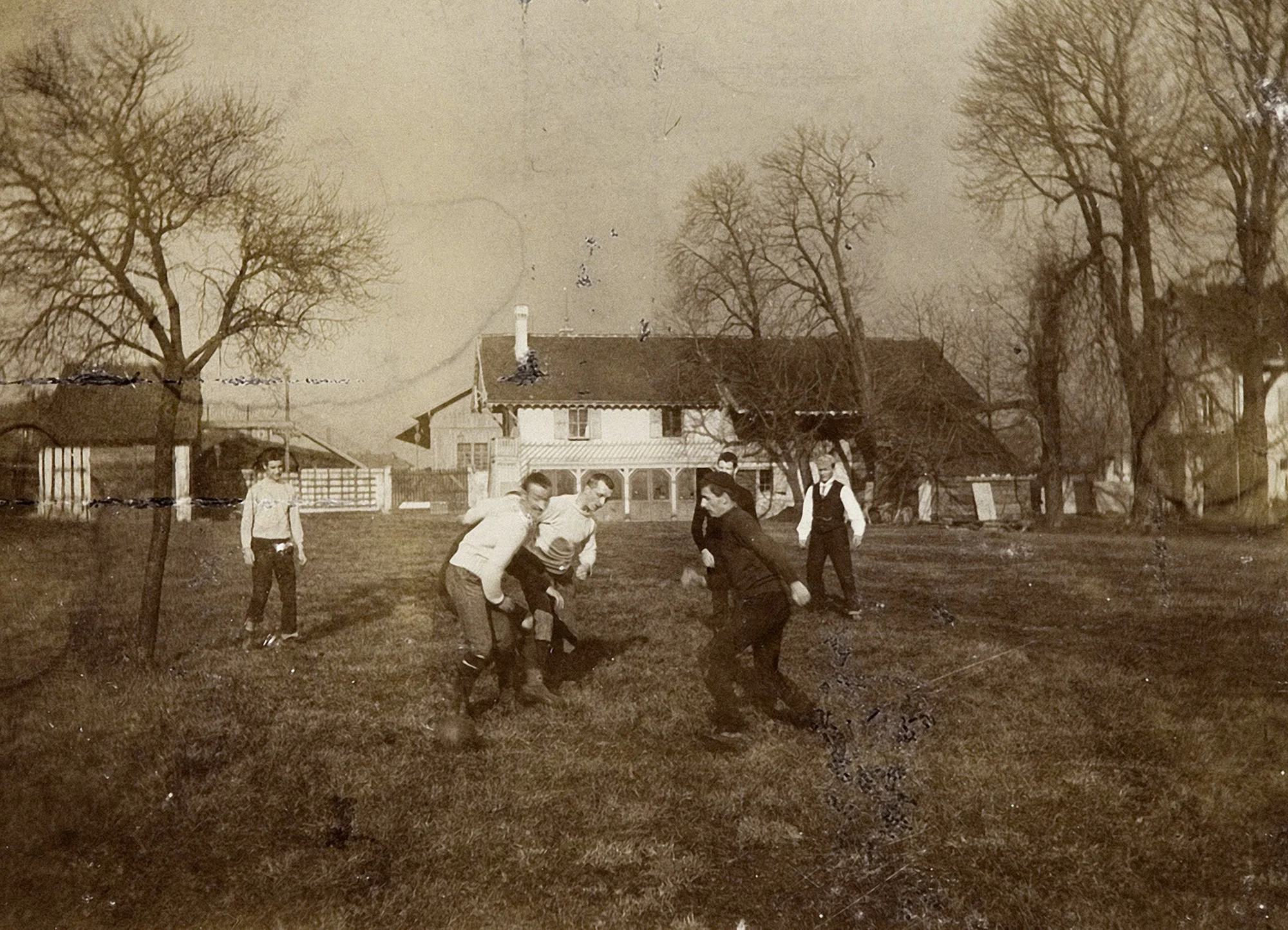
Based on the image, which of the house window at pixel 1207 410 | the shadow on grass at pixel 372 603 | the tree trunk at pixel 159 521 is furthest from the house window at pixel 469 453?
the house window at pixel 1207 410

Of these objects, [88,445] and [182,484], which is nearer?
[182,484]

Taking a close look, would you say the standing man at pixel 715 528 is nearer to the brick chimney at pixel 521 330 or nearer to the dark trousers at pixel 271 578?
the brick chimney at pixel 521 330

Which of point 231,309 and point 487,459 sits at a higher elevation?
point 231,309

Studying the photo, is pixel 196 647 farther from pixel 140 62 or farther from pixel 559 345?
pixel 140 62

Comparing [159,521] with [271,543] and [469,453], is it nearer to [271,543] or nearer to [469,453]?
[271,543]

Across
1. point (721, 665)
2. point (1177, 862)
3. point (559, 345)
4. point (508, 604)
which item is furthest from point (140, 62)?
point (1177, 862)

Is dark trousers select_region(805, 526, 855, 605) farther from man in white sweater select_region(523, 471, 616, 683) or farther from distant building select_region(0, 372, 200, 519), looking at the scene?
distant building select_region(0, 372, 200, 519)

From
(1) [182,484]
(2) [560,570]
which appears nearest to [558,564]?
(2) [560,570]
